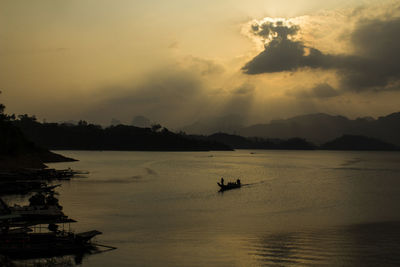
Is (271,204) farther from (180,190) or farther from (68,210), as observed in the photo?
(68,210)

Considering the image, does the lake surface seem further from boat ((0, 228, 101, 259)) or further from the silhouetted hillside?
the silhouetted hillside

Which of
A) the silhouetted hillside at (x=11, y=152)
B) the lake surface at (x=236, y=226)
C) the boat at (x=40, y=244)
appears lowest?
the lake surface at (x=236, y=226)

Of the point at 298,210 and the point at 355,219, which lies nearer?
the point at 355,219

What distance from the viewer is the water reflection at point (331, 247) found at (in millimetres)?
27406

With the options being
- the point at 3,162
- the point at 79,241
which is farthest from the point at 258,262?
the point at 3,162

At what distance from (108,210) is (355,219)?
29.0 m

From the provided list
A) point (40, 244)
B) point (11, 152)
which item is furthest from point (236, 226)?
point (11, 152)

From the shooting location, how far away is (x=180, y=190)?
70188mm

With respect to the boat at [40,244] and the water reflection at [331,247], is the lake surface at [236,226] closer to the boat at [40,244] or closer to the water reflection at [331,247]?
the water reflection at [331,247]

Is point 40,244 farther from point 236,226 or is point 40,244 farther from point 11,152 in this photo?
point 11,152

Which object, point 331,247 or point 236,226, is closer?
point 331,247

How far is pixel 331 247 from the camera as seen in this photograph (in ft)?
102

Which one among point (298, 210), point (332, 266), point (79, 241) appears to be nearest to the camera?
point (332, 266)

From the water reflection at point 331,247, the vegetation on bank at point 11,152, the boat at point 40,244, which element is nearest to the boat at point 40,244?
the boat at point 40,244
